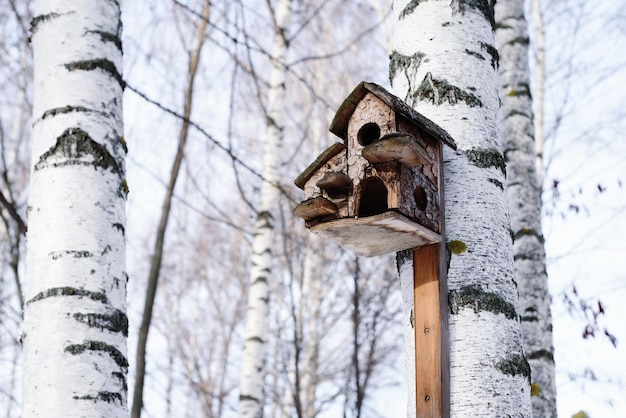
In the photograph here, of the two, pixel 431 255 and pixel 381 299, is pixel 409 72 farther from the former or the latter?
pixel 381 299

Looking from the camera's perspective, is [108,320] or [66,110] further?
[66,110]

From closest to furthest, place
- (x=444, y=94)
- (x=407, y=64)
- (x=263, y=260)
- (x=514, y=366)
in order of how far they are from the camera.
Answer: (x=514, y=366), (x=444, y=94), (x=407, y=64), (x=263, y=260)

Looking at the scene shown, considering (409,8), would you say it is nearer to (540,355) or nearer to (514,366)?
(514,366)

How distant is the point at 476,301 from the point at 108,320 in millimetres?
1148

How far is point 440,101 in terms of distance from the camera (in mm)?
1876

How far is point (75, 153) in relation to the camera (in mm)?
2281

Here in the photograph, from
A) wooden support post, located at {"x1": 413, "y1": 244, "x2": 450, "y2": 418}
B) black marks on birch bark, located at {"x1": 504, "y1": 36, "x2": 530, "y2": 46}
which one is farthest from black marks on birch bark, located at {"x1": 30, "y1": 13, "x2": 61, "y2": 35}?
black marks on birch bark, located at {"x1": 504, "y1": 36, "x2": 530, "y2": 46}

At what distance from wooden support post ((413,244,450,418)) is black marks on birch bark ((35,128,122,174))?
117cm

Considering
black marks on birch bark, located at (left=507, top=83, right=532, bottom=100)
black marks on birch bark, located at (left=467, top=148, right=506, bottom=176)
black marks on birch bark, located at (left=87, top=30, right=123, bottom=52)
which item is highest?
black marks on birch bark, located at (left=507, top=83, right=532, bottom=100)

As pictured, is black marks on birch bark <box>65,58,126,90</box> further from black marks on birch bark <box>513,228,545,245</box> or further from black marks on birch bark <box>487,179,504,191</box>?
black marks on birch bark <box>513,228,545,245</box>

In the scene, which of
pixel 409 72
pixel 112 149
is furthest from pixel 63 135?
pixel 409 72

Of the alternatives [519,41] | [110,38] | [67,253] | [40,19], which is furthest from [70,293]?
[519,41]

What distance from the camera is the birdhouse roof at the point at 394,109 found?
171cm

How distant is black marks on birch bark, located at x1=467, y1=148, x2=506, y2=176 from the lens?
181cm
